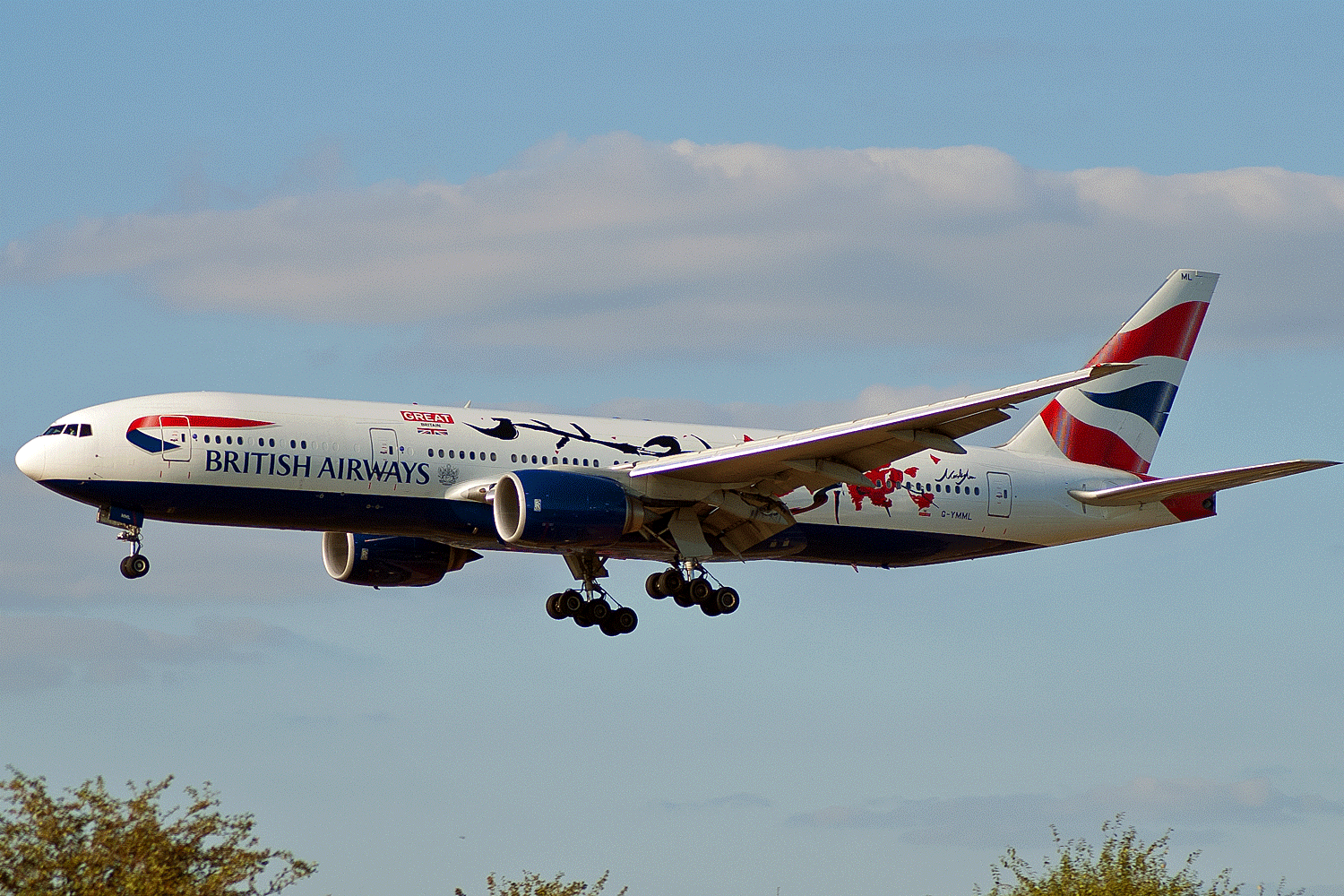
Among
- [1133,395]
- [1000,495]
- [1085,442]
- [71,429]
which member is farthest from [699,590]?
[71,429]

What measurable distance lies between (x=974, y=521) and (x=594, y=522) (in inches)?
447

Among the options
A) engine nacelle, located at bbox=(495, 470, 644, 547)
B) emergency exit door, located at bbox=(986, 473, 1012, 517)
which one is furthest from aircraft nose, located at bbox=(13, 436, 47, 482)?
emergency exit door, located at bbox=(986, 473, 1012, 517)

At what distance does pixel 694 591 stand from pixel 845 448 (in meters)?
7.01

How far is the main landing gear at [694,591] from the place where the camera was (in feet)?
164

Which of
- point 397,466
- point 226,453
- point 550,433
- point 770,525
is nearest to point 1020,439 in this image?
point 770,525

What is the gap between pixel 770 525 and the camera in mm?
48500

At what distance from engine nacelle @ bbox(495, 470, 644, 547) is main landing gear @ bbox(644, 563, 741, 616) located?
4.07 meters

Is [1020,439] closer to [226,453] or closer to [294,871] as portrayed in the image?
[226,453]

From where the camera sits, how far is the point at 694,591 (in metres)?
49.8

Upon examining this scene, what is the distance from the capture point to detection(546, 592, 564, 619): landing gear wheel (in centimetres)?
5225

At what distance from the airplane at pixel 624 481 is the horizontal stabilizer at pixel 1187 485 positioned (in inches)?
3.4

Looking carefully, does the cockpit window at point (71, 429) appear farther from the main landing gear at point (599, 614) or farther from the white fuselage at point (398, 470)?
the main landing gear at point (599, 614)

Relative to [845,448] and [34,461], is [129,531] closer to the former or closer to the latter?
[34,461]

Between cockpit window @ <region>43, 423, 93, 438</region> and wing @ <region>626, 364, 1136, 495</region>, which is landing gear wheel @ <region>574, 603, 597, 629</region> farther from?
cockpit window @ <region>43, 423, 93, 438</region>
